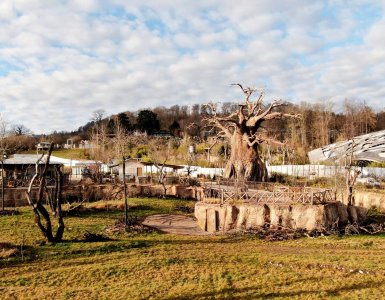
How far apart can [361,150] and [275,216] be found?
32908 millimetres

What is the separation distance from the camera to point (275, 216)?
20.8m

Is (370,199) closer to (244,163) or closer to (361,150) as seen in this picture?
(244,163)

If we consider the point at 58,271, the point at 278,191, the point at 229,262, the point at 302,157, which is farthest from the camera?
the point at 302,157

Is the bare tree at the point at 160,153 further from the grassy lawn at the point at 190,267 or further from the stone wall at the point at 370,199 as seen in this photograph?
the grassy lawn at the point at 190,267

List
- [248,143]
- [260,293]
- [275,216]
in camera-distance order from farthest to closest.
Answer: [248,143] → [275,216] → [260,293]

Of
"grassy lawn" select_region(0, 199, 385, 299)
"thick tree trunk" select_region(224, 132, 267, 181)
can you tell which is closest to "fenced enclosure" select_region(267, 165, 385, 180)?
"thick tree trunk" select_region(224, 132, 267, 181)

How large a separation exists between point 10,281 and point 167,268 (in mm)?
5415

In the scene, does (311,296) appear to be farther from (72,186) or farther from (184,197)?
(72,186)

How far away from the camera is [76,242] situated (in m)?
18.2

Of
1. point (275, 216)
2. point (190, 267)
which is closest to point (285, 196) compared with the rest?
point (275, 216)

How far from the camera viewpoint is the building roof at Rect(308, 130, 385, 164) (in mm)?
45781

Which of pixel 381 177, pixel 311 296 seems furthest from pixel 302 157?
pixel 311 296

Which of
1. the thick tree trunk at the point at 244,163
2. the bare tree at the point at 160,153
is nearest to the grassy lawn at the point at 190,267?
the thick tree trunk at the point at 244,163

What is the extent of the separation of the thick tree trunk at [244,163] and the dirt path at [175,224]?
952cm
